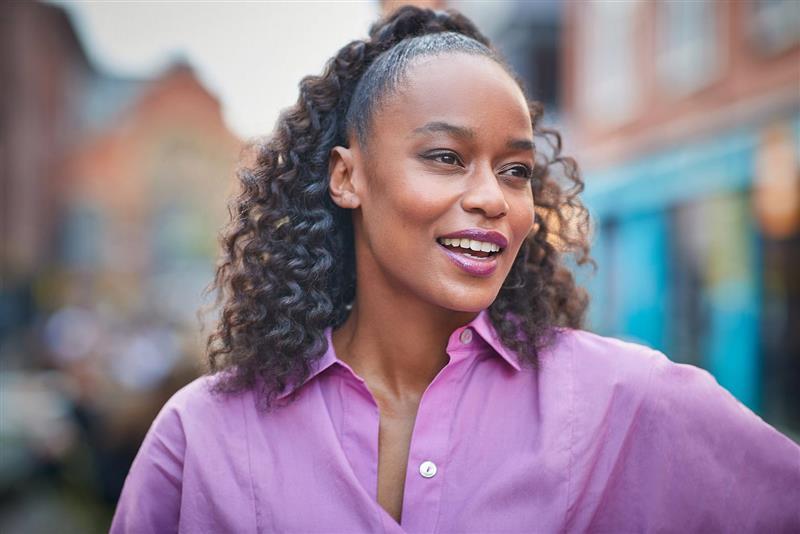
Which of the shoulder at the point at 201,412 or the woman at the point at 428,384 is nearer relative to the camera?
the woman at the point at 428,384

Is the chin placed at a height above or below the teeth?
below

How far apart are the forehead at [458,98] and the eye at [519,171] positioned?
82 millimetres

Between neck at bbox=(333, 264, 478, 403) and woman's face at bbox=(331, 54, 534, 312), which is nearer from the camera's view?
woman's face at bbox=(331, 54, 534, 312)

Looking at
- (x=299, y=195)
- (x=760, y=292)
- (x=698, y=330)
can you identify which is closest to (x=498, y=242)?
(x=299, y=195)

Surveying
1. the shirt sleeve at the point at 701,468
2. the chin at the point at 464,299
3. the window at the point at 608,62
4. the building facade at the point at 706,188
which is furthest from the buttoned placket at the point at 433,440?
the window at the point at 608,62

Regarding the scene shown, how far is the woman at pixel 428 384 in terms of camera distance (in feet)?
5.81

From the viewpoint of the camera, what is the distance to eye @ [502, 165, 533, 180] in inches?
75.5

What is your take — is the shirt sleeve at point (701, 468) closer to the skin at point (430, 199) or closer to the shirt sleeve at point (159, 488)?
the skin at point (430, 199)

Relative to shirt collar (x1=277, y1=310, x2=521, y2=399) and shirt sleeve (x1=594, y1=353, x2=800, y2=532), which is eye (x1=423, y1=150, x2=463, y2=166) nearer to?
shirt collar (x1=277, y1=310, x2=521, y2=399)

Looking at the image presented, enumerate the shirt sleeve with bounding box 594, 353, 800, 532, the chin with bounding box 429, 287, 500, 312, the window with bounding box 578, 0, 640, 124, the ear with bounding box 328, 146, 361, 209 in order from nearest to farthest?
the shirt sleeve with bounding box 594, 353, 800, 532, the chin with bounding box 429, 287, 500, 312, the ear with bounding box 328, 146, 361, 209, the window with bounding box 578, 0, 640, 124

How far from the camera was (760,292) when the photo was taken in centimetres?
895

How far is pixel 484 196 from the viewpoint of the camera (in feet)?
5.96


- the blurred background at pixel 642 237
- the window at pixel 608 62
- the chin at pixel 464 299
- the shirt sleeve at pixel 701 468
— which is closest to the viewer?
the shirt sleeve at pixel 701 468

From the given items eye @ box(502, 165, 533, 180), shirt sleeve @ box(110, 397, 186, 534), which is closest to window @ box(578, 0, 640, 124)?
eye @ box(502, 165, 533, 180)
